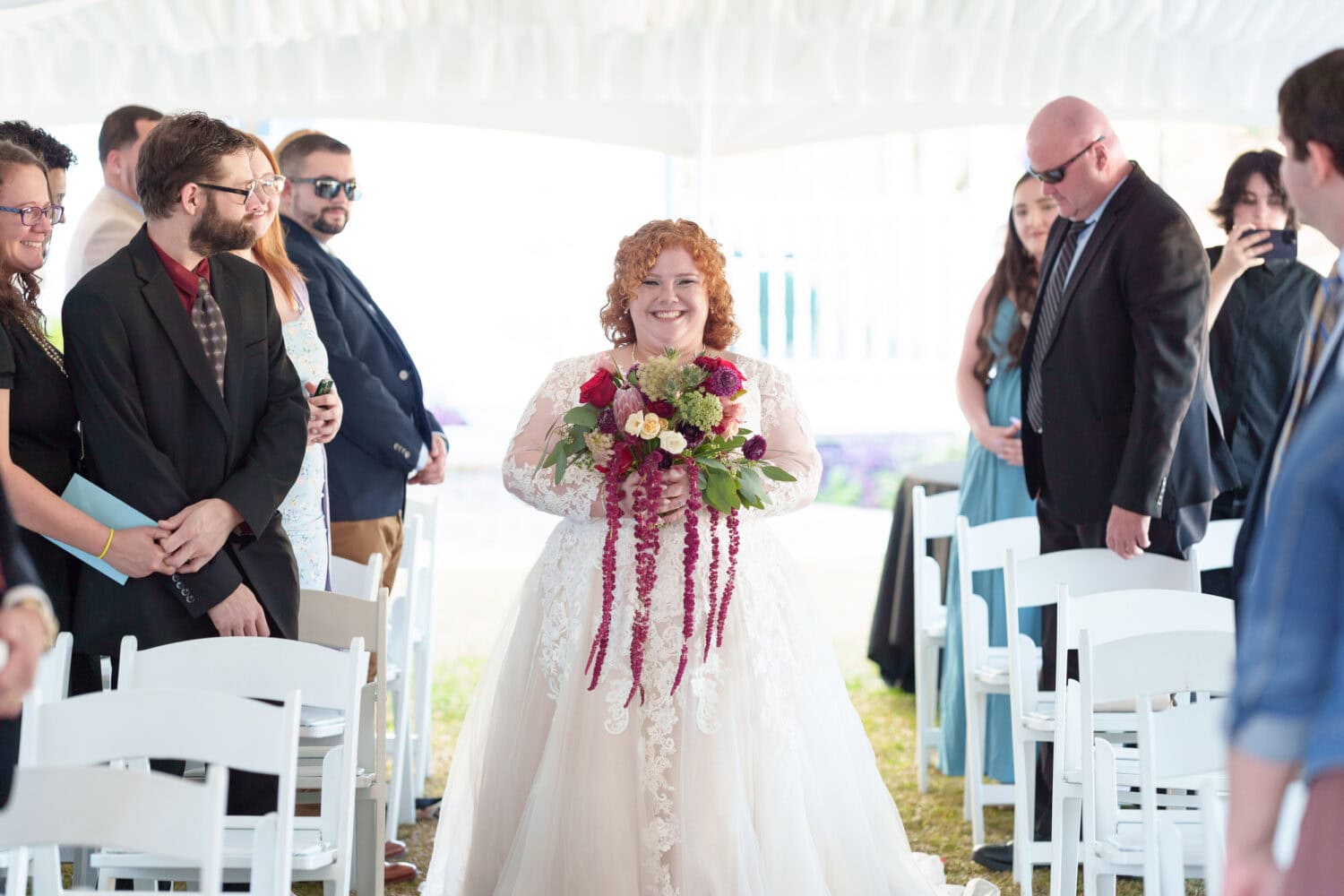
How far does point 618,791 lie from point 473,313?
9.24m

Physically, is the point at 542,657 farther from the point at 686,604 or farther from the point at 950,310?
the point at 950,310

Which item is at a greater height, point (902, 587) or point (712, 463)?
point (712, 463)

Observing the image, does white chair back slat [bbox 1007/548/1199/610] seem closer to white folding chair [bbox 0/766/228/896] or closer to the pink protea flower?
the pink protea flower

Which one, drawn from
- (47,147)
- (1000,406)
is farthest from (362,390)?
(1000,406)

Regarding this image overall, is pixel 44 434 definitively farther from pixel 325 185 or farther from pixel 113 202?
pixel 325 185

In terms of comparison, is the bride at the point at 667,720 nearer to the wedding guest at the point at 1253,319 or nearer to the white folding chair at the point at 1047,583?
the white folding chair at the point at 1047,583

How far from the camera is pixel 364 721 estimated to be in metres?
3.62

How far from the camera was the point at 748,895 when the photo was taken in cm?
321

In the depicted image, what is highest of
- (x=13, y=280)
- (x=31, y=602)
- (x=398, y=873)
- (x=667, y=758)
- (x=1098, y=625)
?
(x=13, y=280)

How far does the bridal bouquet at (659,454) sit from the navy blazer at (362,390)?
1235 mm

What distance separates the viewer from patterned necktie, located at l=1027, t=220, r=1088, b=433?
414 cm

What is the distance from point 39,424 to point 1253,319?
375 cm

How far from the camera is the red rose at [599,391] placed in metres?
3.25

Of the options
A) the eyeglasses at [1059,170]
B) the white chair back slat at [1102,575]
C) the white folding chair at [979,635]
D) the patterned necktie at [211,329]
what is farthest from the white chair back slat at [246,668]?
the eyeglasses at [1059,170]
